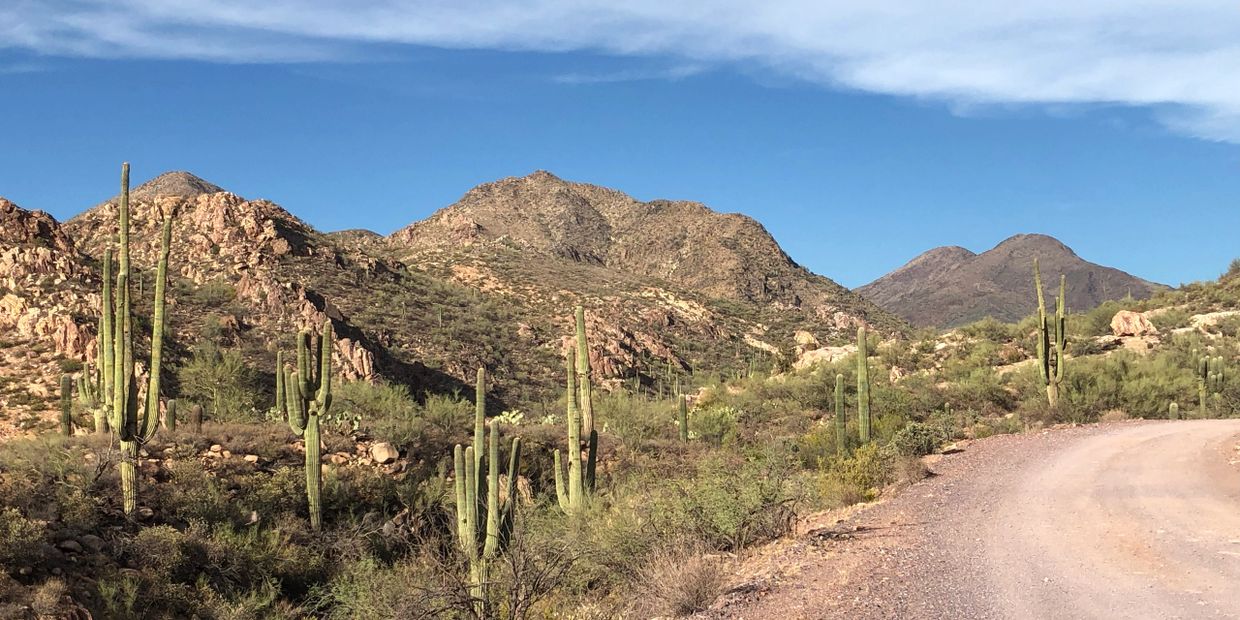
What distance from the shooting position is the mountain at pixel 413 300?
98.2 feet

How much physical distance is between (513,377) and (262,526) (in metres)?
26.5

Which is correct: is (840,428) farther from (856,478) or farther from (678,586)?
(678,586)

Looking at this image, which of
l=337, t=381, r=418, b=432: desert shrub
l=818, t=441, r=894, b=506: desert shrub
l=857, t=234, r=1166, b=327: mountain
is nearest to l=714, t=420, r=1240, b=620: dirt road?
l=818, t=441, r=894, b=506: desert shrub

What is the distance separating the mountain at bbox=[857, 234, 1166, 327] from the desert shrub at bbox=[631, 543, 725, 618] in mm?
98733

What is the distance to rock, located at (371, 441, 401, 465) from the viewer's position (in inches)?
653

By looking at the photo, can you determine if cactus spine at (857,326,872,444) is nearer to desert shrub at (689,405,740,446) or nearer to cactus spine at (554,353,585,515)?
desert shrub at (689,405,740,446)

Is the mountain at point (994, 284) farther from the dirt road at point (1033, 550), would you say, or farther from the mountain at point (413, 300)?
the dirt road at point (1033, 550)

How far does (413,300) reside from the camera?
45.6 meters

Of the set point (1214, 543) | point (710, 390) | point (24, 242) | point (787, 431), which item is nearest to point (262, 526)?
point (1214, 543)

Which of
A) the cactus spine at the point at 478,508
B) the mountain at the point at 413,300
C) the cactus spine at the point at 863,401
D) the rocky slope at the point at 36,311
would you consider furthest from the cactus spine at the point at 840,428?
the rocky slope at the point at 36,311

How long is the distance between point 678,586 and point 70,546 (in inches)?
298

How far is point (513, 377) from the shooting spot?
3916 centimetres

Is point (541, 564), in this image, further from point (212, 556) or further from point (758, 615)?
point (212, 556)

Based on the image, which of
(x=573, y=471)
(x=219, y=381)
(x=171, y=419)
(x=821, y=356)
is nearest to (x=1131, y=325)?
(x=821, y=356)
